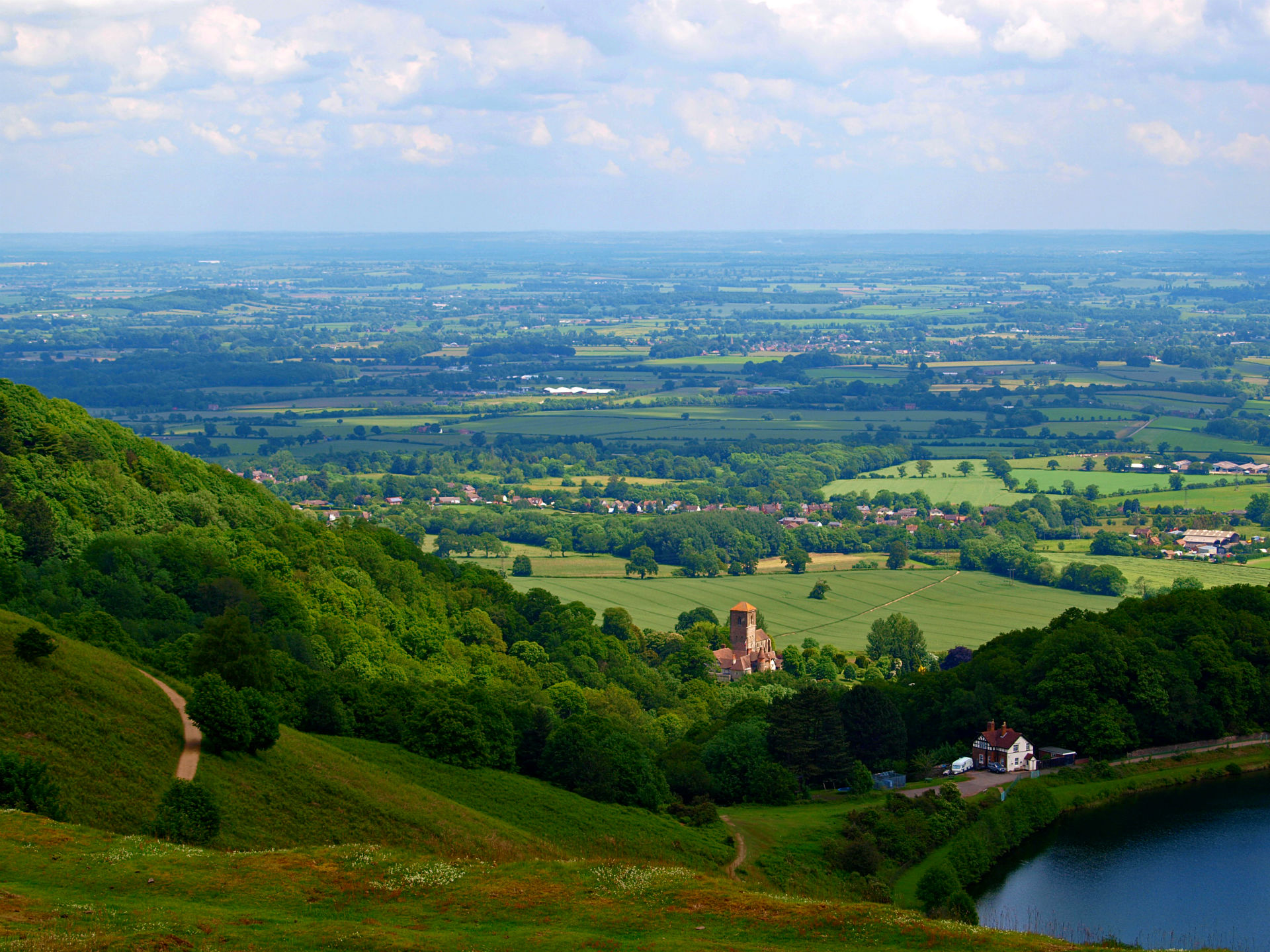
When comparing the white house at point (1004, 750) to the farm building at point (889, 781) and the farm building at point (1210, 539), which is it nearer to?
the farm building at point (889, 781)

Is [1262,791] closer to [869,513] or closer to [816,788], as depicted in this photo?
[816,788]

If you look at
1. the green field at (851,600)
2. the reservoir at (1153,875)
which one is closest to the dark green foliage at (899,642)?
the green field at (851,600)

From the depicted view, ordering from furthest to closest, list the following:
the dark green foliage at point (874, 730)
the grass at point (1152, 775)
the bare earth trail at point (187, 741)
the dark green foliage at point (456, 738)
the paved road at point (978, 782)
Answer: the dark green foliage at point (874, 730), the grass at point (1152, 775), the paved road at point (978, 782), the dark green foliage at point (456, 738), the bare earth trail at point (187, 741)

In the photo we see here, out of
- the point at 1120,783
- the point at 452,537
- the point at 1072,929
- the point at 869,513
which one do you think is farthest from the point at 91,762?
the point at 869,513

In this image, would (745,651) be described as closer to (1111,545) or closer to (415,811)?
(415,811)

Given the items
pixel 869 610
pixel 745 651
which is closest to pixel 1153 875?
pixel 745 651

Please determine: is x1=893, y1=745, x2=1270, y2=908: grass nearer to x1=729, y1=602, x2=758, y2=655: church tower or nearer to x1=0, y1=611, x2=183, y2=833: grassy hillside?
x1=729, y1=602, x2=758, y2=655: church tower
